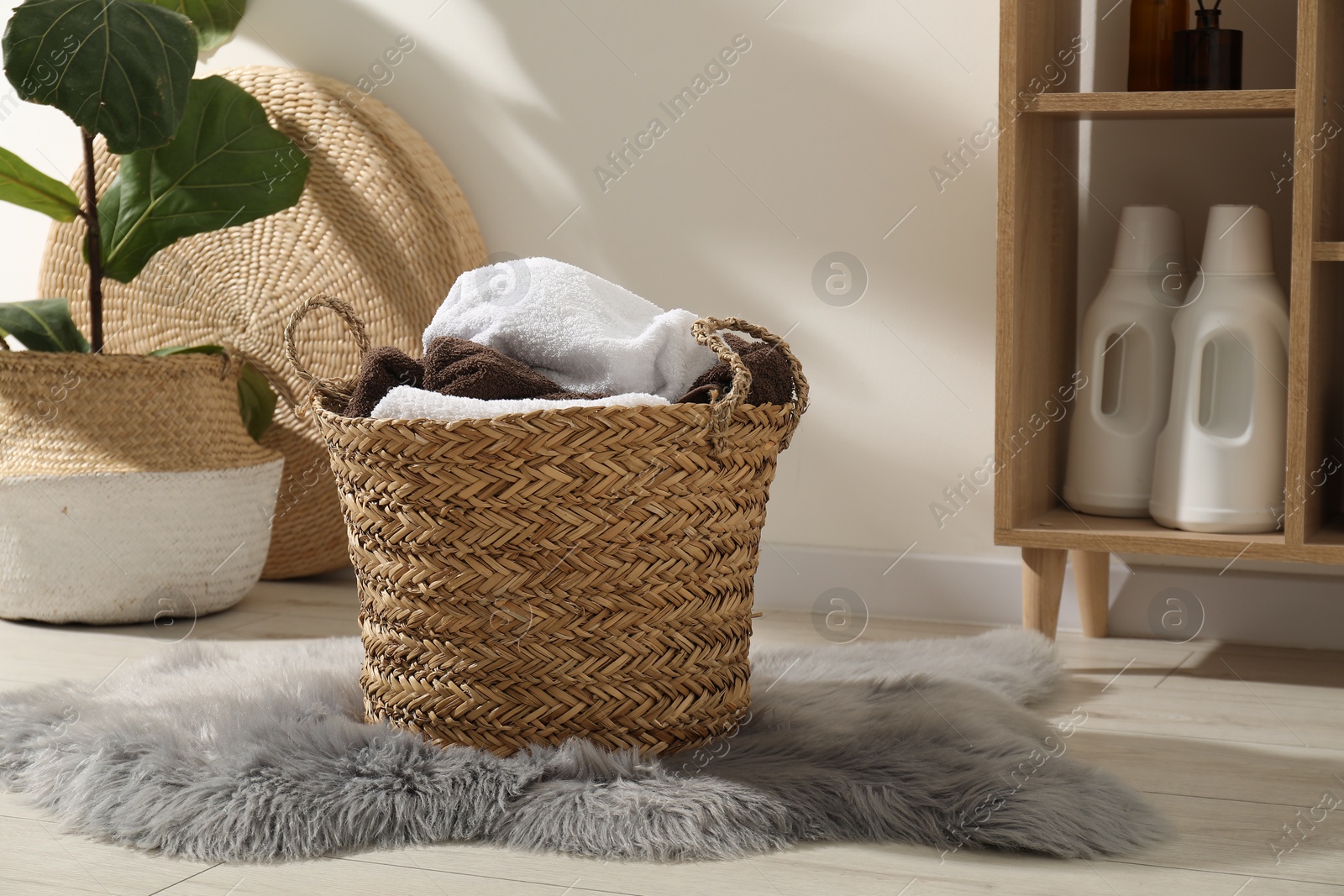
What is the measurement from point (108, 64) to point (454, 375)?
695mm

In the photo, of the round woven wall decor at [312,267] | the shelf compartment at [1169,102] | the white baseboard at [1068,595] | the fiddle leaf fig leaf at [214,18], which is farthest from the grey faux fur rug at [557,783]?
the fiddle leaf fig leaf at [214,18]

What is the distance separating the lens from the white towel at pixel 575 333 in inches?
37.3

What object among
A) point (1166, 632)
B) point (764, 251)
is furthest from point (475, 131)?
point (1166, 632)

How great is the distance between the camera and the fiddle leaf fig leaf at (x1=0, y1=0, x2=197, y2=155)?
1.30 metres

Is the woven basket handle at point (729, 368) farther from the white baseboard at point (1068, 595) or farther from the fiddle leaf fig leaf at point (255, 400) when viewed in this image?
the fiddle leaf fig leaf at point (255, 400)

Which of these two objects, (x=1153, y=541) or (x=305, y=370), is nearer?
(x=305, y=370)

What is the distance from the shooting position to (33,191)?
1494mm

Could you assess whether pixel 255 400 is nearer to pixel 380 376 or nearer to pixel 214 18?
pixel 214 18

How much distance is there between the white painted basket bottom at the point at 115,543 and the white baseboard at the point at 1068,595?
26.3 inches

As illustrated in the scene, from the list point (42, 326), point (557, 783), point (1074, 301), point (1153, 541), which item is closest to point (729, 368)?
point (557, 783)

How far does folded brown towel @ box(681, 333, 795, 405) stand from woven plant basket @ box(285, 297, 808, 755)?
0.03 metres

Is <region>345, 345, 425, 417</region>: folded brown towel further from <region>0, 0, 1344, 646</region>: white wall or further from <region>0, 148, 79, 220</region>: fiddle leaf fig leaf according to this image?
<region>0, 148, 79, 220</region>: fiddle leaf fig leaf

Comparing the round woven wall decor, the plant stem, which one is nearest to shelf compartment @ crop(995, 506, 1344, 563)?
the round woven wall decor

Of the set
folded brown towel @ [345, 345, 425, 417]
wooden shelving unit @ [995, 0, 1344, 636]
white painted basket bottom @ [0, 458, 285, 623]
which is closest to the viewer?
folded brown towel @ [345, 345, 425, 417]
